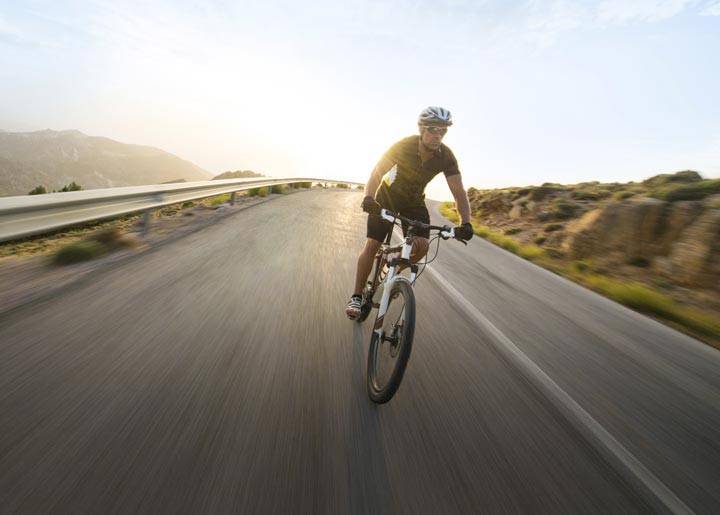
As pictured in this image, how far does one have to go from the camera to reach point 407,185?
4172mm

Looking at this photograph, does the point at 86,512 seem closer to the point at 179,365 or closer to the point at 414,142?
the point at 179,365

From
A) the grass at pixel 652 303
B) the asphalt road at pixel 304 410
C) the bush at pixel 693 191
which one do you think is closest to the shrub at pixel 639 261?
the grass at pixel 652 303

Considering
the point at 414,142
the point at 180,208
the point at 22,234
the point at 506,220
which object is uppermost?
the point at 414,142

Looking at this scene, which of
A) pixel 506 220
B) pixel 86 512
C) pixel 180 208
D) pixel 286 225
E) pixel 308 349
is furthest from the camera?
pixel 506 220

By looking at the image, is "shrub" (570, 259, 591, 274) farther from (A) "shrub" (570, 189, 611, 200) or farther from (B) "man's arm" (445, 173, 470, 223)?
(A) "shrub" (570, 189, 611, 200)

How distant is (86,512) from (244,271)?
3994mm

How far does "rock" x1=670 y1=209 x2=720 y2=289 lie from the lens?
893 cm

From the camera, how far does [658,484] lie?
Result: 7.95 feet

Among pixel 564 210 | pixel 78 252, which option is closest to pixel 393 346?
pixel 78 252

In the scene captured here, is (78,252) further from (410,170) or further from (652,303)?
(652,303)

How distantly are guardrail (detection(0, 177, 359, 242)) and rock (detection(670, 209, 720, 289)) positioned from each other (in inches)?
456

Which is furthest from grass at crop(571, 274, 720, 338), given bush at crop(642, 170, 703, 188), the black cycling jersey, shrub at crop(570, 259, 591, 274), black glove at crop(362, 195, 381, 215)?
bush at crop(642, 170, 703, 188)

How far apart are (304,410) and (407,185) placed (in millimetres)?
2517

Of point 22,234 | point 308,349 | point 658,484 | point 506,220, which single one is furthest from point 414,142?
point 506,220
